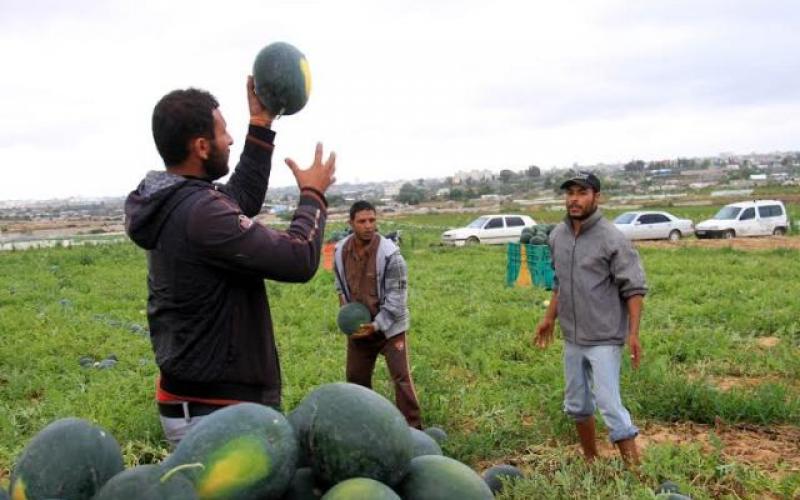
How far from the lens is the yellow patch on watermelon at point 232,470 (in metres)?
1.68

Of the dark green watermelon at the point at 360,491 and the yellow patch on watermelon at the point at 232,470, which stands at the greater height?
the yellow patch on watermelon at the point at 232,470

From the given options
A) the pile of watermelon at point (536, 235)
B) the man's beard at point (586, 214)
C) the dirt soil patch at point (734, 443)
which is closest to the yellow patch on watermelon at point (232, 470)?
the dirt soil patch at point (734, 443)

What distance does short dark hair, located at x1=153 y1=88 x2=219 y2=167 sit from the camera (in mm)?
2377

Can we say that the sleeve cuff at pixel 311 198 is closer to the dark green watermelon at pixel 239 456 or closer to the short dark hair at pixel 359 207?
the dark green watermelon at pixel 239 456

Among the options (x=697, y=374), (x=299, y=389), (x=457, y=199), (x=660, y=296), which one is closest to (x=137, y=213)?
(x=299, y=389)

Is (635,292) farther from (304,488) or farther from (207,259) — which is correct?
(304,488)

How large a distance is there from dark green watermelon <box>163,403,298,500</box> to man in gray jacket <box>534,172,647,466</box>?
3.32 metres

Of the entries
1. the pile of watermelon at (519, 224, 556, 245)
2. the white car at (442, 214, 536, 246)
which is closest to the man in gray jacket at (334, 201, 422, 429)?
the pile of watermelon at (519, 224, 556, 245)

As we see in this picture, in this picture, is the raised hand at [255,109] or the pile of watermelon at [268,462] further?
the raised hand at [255,109]

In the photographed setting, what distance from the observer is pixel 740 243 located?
25266 mm

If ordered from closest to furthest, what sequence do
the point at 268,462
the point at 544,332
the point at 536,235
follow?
the point at 268,462 < the point at 544,332 < the point at 536,235

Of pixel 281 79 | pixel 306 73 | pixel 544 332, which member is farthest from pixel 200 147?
pixel 544 332

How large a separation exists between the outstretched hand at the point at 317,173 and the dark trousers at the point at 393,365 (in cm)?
335

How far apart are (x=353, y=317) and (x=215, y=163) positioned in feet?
10.8
